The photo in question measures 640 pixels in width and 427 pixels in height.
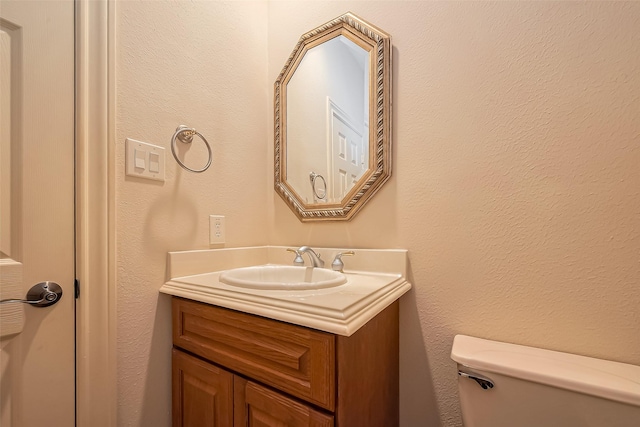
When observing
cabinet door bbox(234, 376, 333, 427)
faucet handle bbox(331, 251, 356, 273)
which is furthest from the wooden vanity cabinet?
faucet handle bbox(331, 251, 356, 273)

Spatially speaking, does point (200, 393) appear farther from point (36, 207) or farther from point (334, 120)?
point (334, 120)

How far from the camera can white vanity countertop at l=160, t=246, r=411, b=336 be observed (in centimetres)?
58

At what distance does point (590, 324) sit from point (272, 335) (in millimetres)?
812

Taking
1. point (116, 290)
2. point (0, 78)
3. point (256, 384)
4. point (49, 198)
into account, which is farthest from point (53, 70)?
point (256, 384)

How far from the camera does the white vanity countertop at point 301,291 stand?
1.90ft

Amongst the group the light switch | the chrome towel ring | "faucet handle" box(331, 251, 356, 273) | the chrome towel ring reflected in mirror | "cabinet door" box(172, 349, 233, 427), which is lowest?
"cabinet door" box(172, 349, 233, 427)

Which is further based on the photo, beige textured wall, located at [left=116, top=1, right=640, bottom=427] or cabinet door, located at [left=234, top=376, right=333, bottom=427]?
beige textured wall, located at [left=116, top=1, right=640, bottom=427]

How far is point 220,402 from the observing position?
0.75 m

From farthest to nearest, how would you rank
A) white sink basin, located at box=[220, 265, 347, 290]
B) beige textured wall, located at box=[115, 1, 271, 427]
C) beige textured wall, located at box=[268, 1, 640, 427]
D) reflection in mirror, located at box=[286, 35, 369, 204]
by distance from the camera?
reflection in mirror, located at box=[286, 35, 369, 204] → white sink basin, located at box=[220, 265, 347, 290] → beige textured wall, located at box=[115, 1, 271, 427] → beige textured wall, located at box=[268, 1, 640, 427]

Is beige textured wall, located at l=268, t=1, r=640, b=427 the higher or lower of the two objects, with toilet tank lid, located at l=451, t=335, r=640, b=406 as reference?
higher

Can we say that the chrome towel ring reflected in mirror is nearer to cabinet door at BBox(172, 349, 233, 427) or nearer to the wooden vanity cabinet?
the wooden vanity cabinet

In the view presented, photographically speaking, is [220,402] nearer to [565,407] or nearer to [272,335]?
[272,335]

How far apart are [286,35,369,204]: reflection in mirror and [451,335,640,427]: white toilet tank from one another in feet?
2.27

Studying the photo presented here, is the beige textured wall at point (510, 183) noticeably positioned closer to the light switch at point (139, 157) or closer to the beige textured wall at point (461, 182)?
the beige textured wall at point (461, 182)
